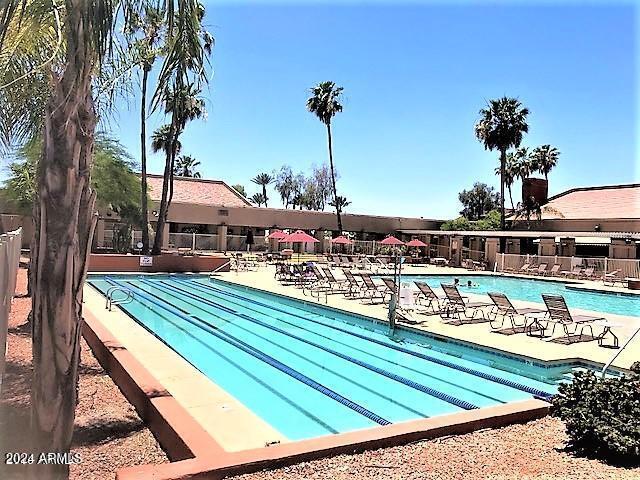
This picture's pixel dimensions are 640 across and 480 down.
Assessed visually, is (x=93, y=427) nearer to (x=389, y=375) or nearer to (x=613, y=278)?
(x=389, y=375)

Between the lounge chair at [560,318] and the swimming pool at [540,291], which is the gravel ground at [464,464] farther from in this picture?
the swimming pool at [540,291]

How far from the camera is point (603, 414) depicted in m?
4.55

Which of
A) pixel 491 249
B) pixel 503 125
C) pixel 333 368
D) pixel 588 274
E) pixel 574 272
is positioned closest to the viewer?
pixel 333 368

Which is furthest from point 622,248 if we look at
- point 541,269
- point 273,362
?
point 273,362

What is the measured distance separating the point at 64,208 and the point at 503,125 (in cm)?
4179

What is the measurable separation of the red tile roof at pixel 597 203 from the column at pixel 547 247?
465 cm

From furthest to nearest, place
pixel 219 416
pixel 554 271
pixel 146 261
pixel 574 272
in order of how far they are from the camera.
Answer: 1. pixel 554 271
2. pixel 574 272
3. pixel 146 261
4. pixel 219 416

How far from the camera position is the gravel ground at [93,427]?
4383mm

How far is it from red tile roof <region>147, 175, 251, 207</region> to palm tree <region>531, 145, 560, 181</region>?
24.5 meters

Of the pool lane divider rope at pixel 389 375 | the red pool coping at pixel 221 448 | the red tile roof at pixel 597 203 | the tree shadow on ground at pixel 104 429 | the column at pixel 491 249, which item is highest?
the red tile roof at pixel 597 203

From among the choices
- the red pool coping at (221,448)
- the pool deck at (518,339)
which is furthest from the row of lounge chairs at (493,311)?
the red pool coping at (221,448)

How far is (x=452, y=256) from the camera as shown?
38.2 meters

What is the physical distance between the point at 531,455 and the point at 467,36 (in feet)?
17.5

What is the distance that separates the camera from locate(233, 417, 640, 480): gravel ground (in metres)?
3.81
